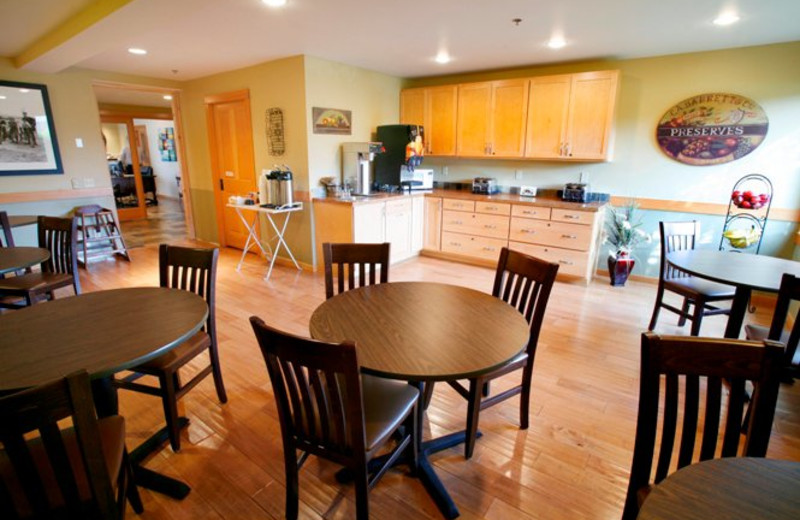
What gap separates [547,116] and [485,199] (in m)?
1.17

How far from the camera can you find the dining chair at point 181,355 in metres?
1.82

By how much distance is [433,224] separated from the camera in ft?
17.6

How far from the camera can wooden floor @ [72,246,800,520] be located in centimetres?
167

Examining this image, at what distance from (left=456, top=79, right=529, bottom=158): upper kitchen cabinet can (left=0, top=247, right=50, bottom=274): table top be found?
439 cm

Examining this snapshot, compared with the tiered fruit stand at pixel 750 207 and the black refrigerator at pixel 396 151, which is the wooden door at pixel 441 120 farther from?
the tiered fruit stand at pixel 750 207

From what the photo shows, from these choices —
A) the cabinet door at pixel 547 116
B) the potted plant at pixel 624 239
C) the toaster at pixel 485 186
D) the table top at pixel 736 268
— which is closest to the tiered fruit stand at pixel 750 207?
the potted plant at pixel 624 239

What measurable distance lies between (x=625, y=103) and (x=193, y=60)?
484 centimetres

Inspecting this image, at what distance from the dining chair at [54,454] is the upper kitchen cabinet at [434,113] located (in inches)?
195

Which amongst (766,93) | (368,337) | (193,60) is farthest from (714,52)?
(193,60)

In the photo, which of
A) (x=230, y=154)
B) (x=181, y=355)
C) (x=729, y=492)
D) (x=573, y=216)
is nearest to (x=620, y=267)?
(x=573, y=216)

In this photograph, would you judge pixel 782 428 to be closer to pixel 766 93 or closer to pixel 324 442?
pixel 324 442

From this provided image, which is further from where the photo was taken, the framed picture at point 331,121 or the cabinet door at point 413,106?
the cabinet door at point 413,106

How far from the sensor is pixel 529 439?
206 cm

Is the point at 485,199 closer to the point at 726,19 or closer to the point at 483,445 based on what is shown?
the point at 726,19
